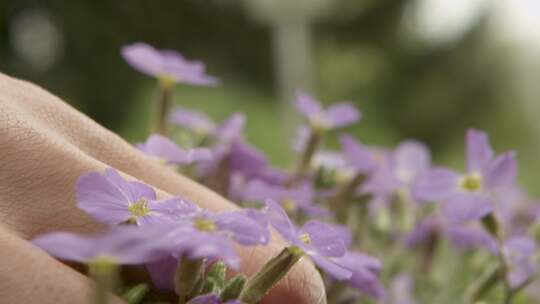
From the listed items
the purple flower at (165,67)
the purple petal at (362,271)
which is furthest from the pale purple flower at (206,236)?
the purple flower at (165,67)

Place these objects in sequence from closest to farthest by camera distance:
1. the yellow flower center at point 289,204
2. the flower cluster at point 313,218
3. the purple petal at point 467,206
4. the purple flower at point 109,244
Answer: the purple flower at point 109,244
the flower cluster at point 313,218
the purple petal at point 467,206
the yellow flower center at point 289,204

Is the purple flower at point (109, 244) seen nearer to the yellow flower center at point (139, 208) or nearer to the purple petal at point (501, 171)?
the yellow flower center at point (139, 208)

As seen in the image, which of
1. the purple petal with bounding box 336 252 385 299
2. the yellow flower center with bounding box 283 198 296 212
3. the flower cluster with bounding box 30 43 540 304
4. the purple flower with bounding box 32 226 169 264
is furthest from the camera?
the yellow flower center with bounding box 283 198 296 212

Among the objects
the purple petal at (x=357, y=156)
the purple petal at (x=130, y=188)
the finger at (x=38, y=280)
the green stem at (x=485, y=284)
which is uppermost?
the purple petal at (x=357, y=156)

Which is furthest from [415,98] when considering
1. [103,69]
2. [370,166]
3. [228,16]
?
[370,166]

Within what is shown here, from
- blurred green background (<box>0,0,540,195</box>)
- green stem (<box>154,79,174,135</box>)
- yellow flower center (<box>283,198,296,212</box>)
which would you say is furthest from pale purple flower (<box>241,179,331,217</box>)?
blurred green background (<box>0,0,540,195</box>)

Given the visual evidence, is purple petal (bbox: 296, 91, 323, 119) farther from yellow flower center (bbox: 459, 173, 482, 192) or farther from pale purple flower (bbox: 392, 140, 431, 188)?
yellow flower center (bbox: 459, 173, 482, 192)
